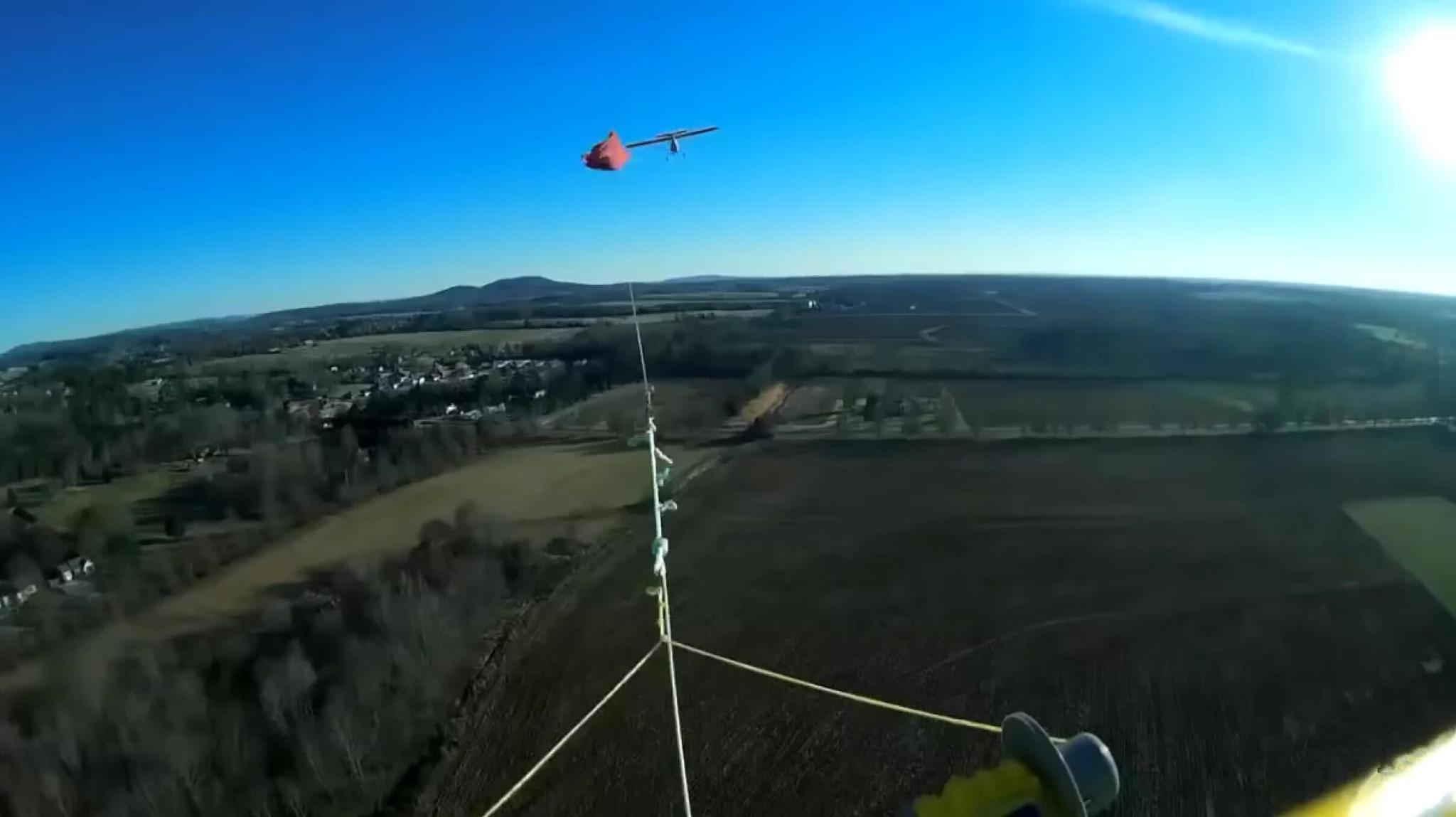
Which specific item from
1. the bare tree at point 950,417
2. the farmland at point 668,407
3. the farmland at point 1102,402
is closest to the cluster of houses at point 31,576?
the farmland at point 668,407

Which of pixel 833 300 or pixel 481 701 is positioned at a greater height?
pixel 833 300

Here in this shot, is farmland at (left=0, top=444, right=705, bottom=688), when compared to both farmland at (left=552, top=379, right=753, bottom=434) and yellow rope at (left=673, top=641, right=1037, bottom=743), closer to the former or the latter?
farmland at (left=552, top=379, right=753, bottom=434)

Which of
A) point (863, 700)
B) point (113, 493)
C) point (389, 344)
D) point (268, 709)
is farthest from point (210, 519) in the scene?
point (389, 344)

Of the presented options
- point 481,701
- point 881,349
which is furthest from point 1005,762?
point 881,349

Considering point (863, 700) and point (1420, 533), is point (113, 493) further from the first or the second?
point (1420, 533)

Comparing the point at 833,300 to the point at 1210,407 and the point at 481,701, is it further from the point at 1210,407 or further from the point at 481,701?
the point at 481,701

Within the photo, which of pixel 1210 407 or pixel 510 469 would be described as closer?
pixel 510 469

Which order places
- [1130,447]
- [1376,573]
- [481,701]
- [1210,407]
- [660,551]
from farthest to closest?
[1210,407], [1130,447], [1376,573], [481,701], [660,551]
